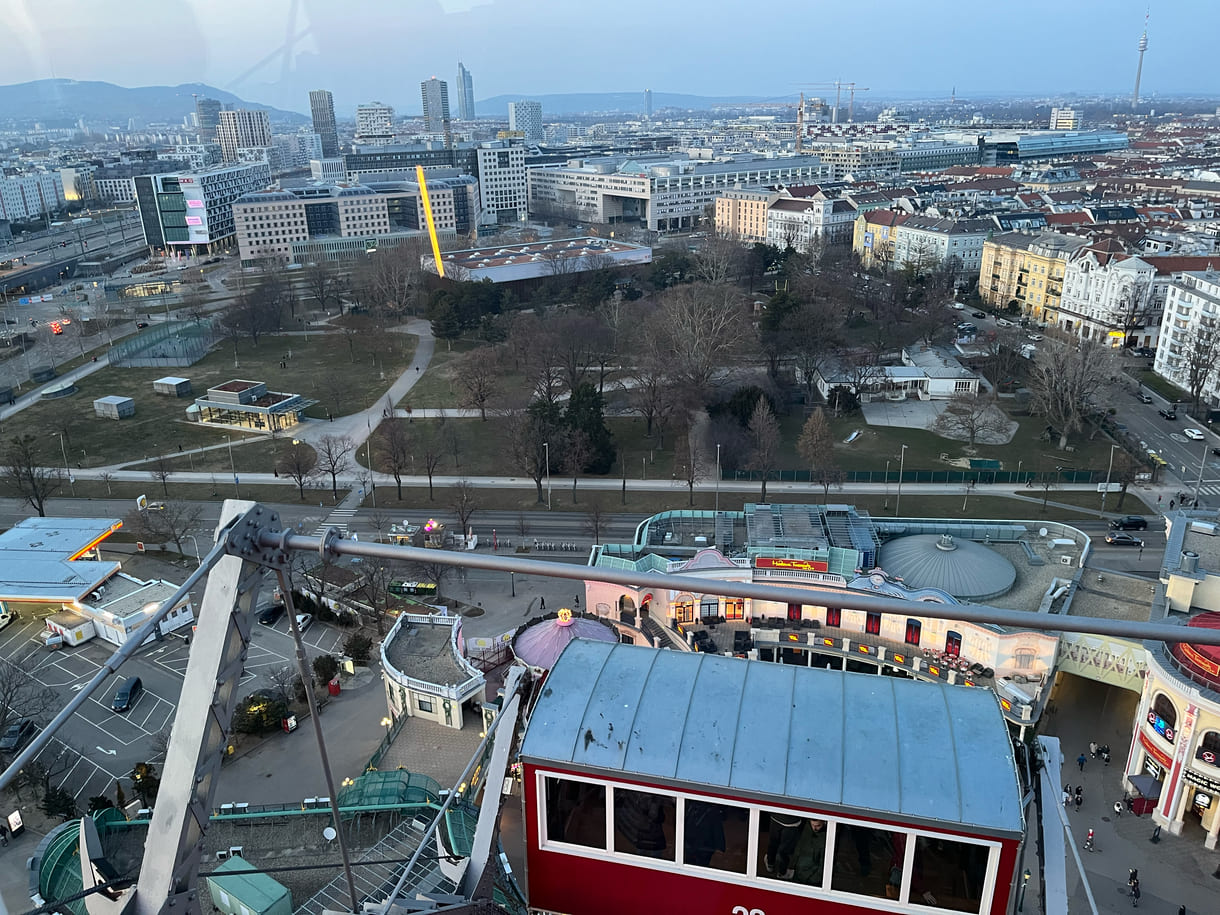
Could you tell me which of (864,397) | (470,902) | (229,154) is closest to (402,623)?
(470,902)

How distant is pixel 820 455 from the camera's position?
30109mm

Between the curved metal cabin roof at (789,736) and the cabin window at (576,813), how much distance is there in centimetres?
22

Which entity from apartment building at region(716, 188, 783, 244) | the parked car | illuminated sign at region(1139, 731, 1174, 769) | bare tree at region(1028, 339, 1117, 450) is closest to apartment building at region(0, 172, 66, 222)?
apartment building at region(716, 188, 783, 244)

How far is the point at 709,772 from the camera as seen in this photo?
202 inches

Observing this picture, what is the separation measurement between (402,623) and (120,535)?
14.8m

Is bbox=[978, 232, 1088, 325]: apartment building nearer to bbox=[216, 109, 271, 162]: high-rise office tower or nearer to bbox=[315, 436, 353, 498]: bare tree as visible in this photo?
bbox=[315, 436, 353, 498]: bare tree

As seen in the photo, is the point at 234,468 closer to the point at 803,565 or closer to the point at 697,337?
the point at 697,337

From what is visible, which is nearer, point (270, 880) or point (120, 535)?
point (270, 880)

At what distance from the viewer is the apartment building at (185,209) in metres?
76.3

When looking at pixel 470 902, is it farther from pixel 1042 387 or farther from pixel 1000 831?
pixel 1042 387

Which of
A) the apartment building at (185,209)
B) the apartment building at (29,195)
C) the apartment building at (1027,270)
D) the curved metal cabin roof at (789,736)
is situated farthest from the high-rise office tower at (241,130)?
the curved metal cabin roof at (789,736)

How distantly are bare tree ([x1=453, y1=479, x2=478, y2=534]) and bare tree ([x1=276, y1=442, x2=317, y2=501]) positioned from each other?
5.48 metres

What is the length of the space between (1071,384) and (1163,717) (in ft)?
68.1

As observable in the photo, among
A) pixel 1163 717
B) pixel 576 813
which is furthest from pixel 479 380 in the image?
pixel 576 813
